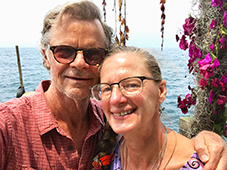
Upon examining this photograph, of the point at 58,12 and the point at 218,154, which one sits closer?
the point at 218,154

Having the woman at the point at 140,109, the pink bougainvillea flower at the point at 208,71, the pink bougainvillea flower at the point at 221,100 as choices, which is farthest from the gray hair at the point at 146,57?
the pink bougainvillea flower at the point at 221,100

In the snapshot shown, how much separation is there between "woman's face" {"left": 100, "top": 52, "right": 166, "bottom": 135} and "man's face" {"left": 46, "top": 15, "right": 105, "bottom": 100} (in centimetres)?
26

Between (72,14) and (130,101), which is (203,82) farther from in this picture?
(72,14)

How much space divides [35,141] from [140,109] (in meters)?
0.86

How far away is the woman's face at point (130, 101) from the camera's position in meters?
1.36

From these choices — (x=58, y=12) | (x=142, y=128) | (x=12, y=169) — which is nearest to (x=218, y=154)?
(x=142, y=128)

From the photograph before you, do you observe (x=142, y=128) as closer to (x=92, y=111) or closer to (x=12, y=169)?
(x=92, y=111)

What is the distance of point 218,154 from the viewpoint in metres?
1.31

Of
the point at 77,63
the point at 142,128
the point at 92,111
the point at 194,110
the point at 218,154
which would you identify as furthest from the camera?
the point at 194,110

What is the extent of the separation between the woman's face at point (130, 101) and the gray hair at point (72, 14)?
0.40 meters

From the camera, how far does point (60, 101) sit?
192 centimetres

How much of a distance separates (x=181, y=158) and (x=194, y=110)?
1.59 m

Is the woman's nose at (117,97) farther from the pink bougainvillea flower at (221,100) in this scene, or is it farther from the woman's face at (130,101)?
the pink bougainvillea flower at (221,100)

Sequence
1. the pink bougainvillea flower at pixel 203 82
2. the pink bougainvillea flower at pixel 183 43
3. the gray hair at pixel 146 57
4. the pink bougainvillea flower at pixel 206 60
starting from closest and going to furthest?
the gray hair at pixel 146 57 → the pink bougainvillea flower at pixel 206 60 → the pink bougainvillea flower at pixel 203 82 → the pink bougainvillea flower at pixel 183 43
